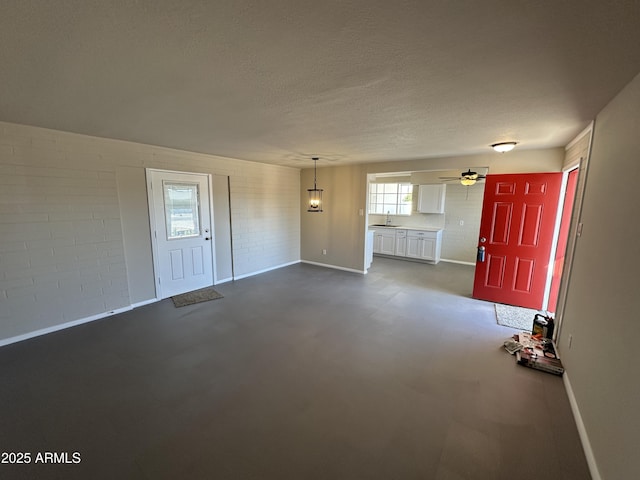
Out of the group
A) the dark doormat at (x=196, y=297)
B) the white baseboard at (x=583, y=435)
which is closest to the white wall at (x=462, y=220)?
the white baseboard at (x=583, y=435)

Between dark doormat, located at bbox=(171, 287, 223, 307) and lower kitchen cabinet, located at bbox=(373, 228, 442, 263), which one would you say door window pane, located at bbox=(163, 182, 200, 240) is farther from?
lower kitchen cabinet, located at bbox=(373, 228, 442, 263)

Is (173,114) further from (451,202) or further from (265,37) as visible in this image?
(451,202)

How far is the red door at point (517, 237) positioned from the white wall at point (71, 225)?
16.6 ft

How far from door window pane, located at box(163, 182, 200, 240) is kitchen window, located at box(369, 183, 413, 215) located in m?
4.89

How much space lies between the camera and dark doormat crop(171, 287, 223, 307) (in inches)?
167

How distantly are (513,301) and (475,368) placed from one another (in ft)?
7.31

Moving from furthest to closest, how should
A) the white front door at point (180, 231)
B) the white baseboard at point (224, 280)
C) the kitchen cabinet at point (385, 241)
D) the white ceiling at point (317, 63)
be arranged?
1. the kitchen cabinet at point (385, 241)
2. the white baseboard at point (224, 280)
3. the white front door at point (180, 231)
4. the white ceiling at point (317, 63)

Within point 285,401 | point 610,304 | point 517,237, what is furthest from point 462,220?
point 285,401

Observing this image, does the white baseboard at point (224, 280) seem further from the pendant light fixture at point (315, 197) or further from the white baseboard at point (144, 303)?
the pendant light fixture at point (315, 197)

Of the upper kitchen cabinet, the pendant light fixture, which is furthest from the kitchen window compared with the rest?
the pendant light fixture

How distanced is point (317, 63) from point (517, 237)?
4090 millimetres

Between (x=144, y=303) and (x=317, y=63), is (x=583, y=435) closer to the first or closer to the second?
(x=317, y=63)

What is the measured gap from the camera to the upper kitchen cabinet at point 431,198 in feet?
22.8

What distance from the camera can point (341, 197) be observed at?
6.19 m
